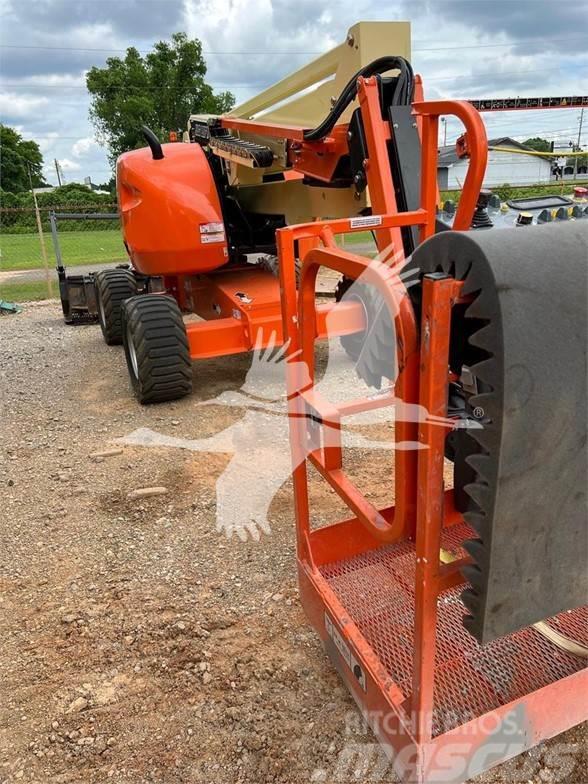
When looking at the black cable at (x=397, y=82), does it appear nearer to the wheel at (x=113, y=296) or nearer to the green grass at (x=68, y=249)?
the wheel at (x=113, y=296)

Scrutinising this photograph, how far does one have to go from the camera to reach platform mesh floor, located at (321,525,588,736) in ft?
6.55

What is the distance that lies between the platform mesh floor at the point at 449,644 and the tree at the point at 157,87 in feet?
137

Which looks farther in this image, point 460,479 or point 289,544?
point 289,544

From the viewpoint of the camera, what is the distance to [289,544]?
3182mm

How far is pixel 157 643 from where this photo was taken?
2.55 m

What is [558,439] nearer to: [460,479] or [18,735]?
[460,479]

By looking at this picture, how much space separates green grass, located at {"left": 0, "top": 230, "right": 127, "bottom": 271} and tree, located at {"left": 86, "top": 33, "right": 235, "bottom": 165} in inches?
550

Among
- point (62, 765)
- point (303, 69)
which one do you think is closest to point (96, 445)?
point (62, 765)

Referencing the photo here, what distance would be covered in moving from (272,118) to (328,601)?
370cm

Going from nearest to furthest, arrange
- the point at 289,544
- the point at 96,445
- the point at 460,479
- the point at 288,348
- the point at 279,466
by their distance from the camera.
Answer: the point at 460,479, the point at 288,348, the point at 289,544, the point at 279,466, the point at 96,445

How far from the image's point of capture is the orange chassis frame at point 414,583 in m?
1.47

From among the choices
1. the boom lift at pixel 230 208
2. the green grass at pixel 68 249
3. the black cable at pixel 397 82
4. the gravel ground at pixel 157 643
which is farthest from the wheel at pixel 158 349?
the green grass at pixel 68 249

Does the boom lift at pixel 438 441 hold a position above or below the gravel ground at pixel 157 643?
above

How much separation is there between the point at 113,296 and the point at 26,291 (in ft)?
20.5
